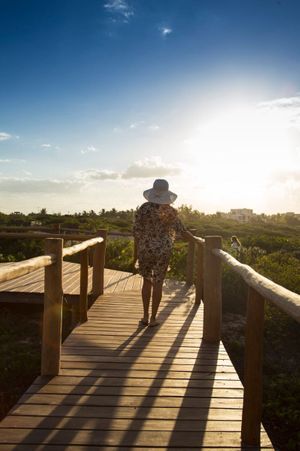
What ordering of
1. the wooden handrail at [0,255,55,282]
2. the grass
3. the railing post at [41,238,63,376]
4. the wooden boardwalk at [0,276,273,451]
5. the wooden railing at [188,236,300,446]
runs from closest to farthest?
the wooden railing at [188,236,300,446]
the wooden handrail at [0,255,55,282]
the wooden boardwalk at [0,276,273,451]
the railing post at [41,238,63,376]
the grass

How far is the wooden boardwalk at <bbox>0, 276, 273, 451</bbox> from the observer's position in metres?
2.70

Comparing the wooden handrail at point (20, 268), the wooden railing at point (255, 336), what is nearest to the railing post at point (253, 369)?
the wooden railing at point (255, 336)

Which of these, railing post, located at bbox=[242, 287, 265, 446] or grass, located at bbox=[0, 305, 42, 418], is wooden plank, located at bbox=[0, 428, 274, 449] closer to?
railing post, located at bbox=[242, 287, 265, 446]

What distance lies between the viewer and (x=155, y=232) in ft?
17.2

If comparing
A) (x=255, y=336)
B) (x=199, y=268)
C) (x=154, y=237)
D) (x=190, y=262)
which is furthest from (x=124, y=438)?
(x=190, y=262)

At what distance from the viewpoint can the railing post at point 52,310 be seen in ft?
11.8

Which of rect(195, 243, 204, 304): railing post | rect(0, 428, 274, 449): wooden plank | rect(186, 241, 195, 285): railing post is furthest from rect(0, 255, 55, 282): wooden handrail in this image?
rect(186, 241, 195, 285): railing post

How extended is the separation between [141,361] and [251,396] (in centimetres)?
172

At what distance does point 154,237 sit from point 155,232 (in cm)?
7

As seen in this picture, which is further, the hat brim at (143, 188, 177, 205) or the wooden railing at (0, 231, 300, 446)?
the hat brim at (143, 188, 177, 205)

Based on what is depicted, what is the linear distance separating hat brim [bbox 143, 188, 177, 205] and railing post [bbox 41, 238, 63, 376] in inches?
69.0

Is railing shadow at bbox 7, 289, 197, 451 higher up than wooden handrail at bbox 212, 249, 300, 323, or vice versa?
wooden handrail at bbox 212, 249, 300, 323

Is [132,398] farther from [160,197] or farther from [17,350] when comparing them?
[17,350]

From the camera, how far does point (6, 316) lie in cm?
882
